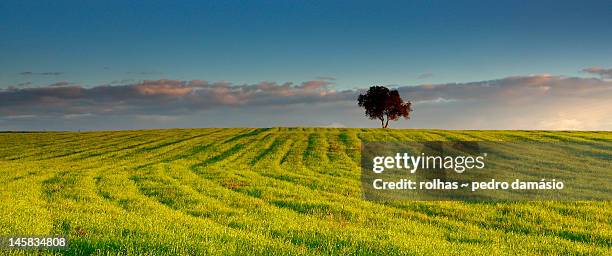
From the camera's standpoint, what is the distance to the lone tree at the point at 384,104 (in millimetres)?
126188

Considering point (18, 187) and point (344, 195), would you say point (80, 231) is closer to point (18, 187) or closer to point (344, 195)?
point (344, 195)

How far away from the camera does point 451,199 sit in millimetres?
25062

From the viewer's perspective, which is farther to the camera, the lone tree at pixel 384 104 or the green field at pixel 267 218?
the lone tree at pixel 384 104

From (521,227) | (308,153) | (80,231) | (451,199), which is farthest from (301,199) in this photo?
(308,153)

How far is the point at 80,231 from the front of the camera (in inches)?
589

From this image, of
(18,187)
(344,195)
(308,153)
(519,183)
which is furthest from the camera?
(308,153)

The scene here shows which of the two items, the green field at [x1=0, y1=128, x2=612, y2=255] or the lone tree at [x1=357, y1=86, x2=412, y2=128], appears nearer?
the green field at [x1=0, y1=128, x2=612, y2=255]

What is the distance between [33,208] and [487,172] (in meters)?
26.8

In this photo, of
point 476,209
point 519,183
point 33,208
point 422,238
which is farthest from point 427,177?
point 33,208

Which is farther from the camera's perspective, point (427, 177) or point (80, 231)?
point (427, 177)

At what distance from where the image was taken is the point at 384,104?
12581 cm

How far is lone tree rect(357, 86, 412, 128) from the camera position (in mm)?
126188

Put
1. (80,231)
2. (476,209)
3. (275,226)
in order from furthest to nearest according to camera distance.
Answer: (476,209), (275,226), (80,231)

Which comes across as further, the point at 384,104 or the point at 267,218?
the point at 384,104
